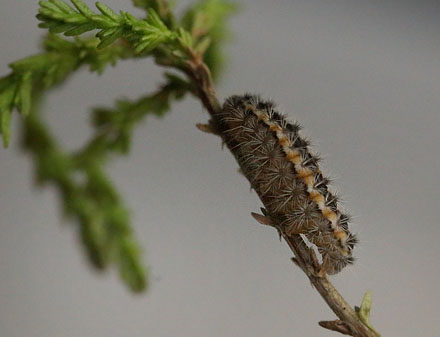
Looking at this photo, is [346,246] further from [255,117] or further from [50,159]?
[50,159]

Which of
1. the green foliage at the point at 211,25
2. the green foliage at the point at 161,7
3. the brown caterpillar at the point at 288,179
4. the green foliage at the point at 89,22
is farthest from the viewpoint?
the green foliage at the point at 211,25

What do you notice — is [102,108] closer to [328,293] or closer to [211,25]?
[211,25]

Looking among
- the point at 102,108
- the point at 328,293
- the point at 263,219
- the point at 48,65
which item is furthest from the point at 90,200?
the point at 328,293

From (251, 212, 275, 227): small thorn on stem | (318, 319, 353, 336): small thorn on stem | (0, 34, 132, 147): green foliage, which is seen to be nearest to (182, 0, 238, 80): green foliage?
(0, 34, 132, 147): green foliage

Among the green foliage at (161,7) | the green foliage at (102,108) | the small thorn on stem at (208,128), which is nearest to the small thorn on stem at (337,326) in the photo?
the small thorn on stem at (208,128)

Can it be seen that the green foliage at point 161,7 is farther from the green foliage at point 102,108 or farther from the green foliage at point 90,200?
the green foliage at point 90,200

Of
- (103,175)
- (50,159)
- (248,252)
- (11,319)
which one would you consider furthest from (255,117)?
(11,319)
